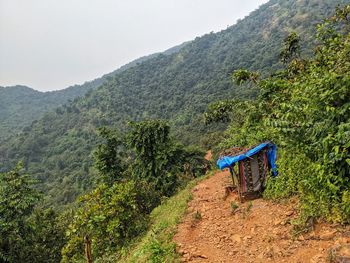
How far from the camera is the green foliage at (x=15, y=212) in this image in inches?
580

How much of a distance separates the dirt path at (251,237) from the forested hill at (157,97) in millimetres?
39166

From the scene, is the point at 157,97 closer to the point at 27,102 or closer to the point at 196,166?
the point at 196,166

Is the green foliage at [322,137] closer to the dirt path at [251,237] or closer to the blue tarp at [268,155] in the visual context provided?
the dirt path at [251,237]

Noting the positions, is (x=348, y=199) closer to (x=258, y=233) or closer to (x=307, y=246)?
(x=307, y=246)

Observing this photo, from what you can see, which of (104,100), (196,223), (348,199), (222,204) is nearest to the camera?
(348,199)

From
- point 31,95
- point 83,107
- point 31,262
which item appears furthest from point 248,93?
point 31,95

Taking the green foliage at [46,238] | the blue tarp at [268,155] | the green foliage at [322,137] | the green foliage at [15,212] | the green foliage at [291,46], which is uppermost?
the green foliage at [291,46]

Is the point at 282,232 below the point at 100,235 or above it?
above

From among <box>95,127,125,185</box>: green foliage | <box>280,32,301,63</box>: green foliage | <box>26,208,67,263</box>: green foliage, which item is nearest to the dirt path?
<box>95,127,125,185</box>: green foliage

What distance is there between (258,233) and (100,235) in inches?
212

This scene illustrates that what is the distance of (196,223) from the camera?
8547 mm

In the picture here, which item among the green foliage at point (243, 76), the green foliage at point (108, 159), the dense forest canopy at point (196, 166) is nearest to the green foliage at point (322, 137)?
the dense forest canopy at point (196, 166)

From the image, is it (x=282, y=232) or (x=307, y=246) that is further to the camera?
(x=282, y=232)

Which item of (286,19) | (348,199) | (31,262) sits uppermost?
(286,19)
